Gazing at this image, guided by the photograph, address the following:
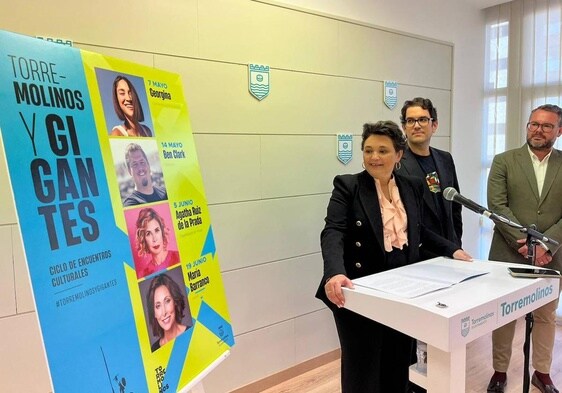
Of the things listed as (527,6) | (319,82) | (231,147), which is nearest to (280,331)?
(231,147)

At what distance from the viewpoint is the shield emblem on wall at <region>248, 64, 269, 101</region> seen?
2576 millimetres

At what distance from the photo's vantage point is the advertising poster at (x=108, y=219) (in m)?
1.04

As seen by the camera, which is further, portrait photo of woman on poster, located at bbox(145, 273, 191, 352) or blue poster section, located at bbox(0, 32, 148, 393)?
portrait photo of woman on poster, located at bbox(145, 273, 191, 352)

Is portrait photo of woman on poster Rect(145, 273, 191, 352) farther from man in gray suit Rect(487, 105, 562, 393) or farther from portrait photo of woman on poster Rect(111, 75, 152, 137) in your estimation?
man in gray suit Rect(487, 105, 562, 393)

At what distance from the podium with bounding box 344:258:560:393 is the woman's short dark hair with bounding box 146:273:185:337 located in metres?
0.59

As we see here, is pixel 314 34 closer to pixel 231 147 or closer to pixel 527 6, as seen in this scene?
pixel 231 147

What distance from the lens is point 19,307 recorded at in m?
1.89

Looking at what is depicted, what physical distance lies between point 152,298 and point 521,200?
2.41 meters

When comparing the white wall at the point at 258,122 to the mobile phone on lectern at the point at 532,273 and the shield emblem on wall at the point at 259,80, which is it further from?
the mobile phone on lectern at the point at 532,273

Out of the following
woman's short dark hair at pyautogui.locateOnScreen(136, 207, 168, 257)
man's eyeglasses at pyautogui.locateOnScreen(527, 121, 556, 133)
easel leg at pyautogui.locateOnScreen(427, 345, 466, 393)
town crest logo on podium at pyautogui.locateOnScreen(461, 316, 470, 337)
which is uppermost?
man's eyeglasses at pyautogui.locateOnScreen(527, 121, 556, 133)

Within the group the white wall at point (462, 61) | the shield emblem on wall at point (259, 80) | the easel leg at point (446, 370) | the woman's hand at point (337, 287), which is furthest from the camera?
the white wall at point (462, 61)

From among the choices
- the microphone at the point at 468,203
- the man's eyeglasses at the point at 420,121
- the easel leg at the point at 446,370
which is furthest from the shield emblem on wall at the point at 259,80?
the easel leg at the point at 446,370

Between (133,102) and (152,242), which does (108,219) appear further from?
(133,102)

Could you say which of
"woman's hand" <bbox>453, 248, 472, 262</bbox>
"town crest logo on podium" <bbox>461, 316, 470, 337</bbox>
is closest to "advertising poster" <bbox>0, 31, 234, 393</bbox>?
"town crest logo on podium" <bbox>461, 316, 470, 337</bbox>
